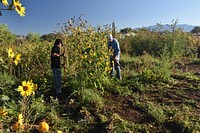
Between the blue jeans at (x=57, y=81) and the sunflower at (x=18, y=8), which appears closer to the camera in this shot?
the sunflower at (x=18, y=8)

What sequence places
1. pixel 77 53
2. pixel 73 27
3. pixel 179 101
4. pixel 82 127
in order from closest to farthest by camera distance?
pixel 82 127
pixel 179 101
pixel 77 53
pixel 73 27

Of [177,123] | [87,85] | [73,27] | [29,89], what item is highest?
[73,27]

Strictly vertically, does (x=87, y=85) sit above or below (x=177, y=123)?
above

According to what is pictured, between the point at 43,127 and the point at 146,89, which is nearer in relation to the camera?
the point at 43,127

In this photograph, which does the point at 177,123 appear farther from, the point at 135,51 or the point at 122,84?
the point at 135,51

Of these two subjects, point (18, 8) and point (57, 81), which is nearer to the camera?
point (18, 8)

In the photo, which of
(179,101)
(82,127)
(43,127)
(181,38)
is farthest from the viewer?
(181,38)

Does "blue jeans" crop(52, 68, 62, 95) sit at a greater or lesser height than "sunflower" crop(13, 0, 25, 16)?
lesser

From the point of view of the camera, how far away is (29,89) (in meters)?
2.94

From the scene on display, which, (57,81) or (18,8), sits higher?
(18,8)

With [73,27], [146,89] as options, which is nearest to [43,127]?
[146,89]

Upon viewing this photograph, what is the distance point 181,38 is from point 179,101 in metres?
7.51

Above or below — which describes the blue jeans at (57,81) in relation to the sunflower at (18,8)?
below

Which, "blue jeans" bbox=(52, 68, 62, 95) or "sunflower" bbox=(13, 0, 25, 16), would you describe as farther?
"blue jeans" bbox=(52, 68, 62, 95)
